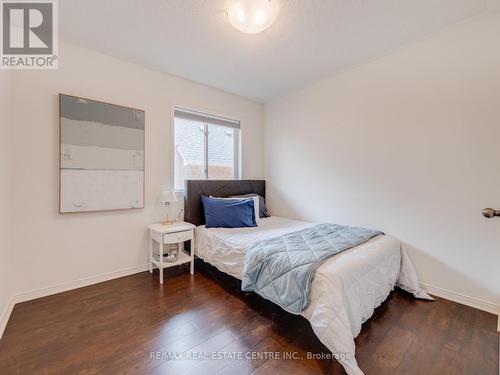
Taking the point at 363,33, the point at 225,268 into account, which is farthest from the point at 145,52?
the point at 225,268

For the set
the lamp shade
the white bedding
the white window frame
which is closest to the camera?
the white bedding

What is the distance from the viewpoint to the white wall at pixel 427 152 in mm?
1905

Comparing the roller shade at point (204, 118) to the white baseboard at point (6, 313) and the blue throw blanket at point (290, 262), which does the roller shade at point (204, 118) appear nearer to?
the blue throw blanket at point (290, 262)

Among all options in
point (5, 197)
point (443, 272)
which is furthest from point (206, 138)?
point (443, 272)

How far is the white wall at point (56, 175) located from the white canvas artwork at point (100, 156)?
0.10m

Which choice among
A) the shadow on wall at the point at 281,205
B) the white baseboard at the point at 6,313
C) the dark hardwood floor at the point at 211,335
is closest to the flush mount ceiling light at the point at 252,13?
the dark hardwood floor at the point at 211,335

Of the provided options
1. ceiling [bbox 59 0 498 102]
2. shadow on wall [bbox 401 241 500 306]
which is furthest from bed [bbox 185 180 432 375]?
ceiling [bbox 59 0 498 102]

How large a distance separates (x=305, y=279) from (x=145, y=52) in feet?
8.66

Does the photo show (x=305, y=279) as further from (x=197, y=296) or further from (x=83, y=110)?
(x=83, y=110)

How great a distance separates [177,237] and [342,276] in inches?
68.4

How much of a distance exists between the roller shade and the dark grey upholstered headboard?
871 millimetres

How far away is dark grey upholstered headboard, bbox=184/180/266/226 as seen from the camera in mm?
2955

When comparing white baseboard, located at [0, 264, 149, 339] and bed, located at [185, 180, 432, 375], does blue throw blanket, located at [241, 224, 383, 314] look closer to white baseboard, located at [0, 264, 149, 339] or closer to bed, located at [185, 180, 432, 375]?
bed, located at [185, 180, 432, 375]

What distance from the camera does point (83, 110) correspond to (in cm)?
224
